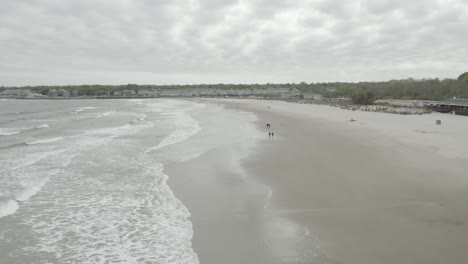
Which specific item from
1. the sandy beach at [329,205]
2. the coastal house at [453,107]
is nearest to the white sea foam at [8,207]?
the sandy beach at [329,205]

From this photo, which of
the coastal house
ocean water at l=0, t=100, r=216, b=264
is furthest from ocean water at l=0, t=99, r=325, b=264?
the coastal house

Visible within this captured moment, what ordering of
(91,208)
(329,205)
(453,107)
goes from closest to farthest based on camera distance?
(329,205) < (91,208) < (453,107)

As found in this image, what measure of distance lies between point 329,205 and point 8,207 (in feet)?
31.9

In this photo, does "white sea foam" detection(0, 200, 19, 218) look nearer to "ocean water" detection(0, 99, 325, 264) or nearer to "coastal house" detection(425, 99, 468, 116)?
"ocean water" detection(0, 99, 325, 264)

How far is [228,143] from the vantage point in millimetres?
23734

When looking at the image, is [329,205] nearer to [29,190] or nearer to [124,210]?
[124,210]

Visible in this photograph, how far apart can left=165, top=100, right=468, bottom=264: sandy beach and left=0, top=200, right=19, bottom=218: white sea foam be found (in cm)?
493

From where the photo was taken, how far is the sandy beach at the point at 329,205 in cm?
776

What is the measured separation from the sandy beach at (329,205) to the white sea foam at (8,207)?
4.93 meters

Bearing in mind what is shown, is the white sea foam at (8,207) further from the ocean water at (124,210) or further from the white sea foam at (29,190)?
the white sea foam at (29,190)

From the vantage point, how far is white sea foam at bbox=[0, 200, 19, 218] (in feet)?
35.0

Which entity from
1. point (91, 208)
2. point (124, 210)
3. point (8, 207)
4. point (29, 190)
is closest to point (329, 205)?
point (124, 210)

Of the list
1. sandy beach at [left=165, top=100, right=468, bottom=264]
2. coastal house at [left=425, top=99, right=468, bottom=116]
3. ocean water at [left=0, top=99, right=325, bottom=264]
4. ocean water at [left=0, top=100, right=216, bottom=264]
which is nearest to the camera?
sandy beach at [left=165, top=100, right=468, bottom=264]

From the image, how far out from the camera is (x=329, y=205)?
10.7 meters
